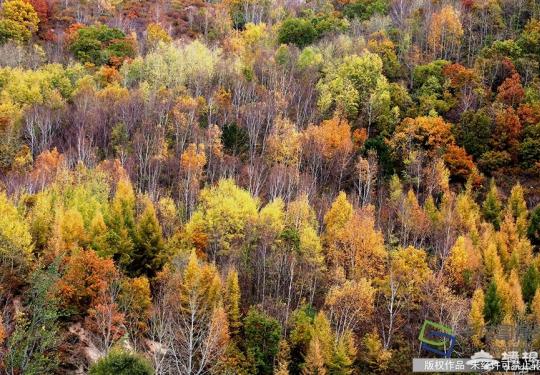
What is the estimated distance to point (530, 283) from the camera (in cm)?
4903

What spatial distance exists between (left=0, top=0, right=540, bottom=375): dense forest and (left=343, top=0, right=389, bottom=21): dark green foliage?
5.20 meters

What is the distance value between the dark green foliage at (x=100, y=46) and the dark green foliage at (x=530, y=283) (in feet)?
186

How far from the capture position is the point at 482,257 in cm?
5247

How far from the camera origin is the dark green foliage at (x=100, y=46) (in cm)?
8294

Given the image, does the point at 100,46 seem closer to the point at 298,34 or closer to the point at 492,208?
the point at 298,34

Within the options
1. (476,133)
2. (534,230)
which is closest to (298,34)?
(476,133)

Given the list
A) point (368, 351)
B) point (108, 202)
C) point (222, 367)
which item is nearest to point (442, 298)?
point (368, 351)

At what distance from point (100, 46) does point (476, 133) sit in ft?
165

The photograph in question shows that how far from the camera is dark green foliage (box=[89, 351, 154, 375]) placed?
31.9m

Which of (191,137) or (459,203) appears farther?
(191,137)

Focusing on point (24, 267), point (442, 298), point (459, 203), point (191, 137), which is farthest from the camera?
point (191, 137)

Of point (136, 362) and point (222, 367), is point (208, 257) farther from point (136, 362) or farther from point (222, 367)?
point (136, 362)

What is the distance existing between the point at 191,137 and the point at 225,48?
2765 centimetres

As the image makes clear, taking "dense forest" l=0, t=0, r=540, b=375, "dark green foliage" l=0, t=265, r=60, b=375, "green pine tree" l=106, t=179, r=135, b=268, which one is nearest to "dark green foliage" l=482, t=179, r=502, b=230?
"dense forest" l=0, t=0, r=540, b=375
